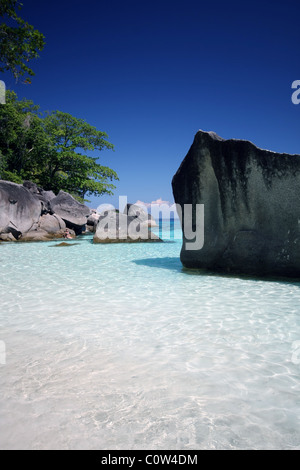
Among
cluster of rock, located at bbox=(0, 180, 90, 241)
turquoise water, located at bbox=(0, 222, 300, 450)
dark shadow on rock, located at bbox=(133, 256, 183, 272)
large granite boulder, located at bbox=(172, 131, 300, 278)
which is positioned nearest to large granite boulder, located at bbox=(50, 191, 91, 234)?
cluster of rock, located at bbox=(0, 180, 90, 241)

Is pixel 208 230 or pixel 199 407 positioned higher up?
pixel 208 230

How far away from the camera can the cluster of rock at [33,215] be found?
15.1 m

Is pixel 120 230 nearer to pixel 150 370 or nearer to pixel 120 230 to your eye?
pixel 120 230

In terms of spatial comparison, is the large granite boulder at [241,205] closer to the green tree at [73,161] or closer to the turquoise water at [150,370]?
the turquoise water at [150,370]

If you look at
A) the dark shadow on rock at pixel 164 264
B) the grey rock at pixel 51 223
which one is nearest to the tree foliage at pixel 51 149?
the grey rock at pixel 51 223

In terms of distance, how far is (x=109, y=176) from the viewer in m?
29.3

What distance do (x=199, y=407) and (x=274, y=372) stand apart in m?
0.78

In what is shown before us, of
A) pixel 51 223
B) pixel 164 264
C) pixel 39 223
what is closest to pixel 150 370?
pixel 164 264

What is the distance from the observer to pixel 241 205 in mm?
6156

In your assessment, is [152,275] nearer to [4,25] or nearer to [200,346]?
[200,346]
